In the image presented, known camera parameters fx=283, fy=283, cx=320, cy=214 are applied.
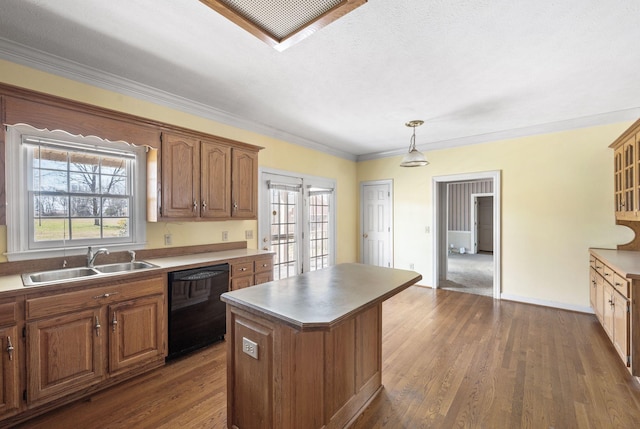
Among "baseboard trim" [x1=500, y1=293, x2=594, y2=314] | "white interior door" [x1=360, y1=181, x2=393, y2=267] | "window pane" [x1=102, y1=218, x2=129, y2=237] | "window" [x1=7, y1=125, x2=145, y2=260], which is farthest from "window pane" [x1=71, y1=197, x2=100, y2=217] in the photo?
"baseboard trim" [x1=500, y1=293, x2=594, y2=314]

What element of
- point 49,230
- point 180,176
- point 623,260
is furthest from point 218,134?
point 623,260

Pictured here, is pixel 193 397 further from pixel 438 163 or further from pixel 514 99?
pixel 438 163

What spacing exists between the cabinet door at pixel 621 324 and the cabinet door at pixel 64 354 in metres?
4.19

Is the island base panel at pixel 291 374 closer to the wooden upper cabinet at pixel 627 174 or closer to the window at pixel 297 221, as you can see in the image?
the window at pixel 297 221

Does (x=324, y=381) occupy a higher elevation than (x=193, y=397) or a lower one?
higher

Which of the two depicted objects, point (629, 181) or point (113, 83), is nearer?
point (113, 83)

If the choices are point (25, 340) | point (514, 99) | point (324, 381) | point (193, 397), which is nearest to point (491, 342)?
point (324, 381)

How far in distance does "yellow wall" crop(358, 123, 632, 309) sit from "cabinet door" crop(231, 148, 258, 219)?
3339 millimetres

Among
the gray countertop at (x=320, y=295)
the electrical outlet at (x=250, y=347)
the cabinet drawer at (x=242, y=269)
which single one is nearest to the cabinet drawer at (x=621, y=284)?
the gray countertop at (x=320, y=295)

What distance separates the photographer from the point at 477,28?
1.94 metres

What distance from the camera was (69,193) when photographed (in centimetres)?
251

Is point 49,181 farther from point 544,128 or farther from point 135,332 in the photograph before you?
point 544,128

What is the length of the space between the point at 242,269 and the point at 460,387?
232 centimetres

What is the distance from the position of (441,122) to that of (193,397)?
A: 13.6ft
